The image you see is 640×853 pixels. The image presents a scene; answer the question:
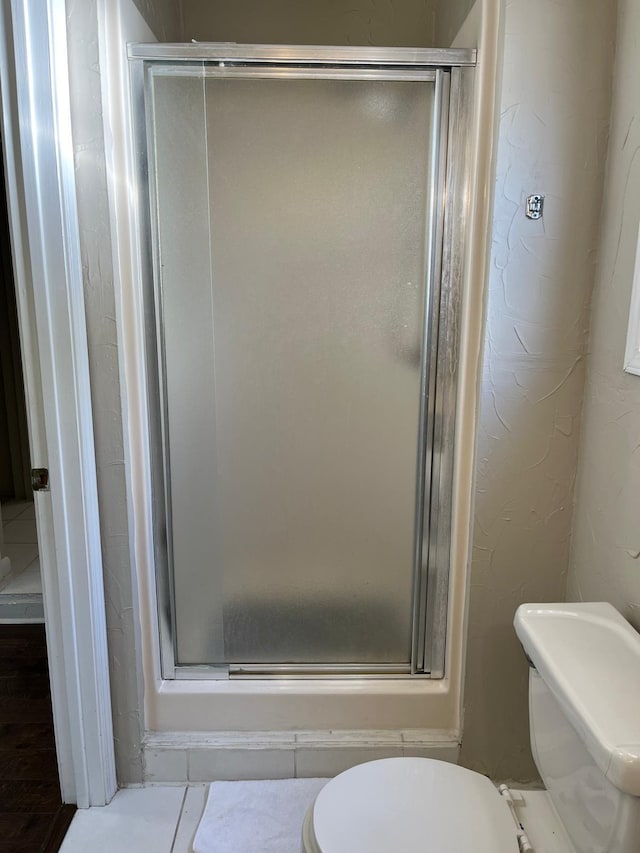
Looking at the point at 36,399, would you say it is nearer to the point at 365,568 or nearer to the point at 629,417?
the point at 365,568

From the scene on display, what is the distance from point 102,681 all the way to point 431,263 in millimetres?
1289

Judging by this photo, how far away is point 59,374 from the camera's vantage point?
129 cm

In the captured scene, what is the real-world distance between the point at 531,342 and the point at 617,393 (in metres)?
0.22

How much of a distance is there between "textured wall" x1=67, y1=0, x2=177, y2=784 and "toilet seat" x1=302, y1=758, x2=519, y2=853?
2.19ft

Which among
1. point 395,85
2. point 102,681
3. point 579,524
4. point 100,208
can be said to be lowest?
point 102,681

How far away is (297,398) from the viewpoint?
1.50 meters

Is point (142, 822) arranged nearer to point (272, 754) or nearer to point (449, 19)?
point (272, 754)

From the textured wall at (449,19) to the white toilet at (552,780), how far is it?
52.3 inches

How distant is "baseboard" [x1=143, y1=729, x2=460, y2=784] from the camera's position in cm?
155

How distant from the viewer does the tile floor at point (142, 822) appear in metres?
1.39

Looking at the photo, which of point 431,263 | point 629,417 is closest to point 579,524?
point 629,417

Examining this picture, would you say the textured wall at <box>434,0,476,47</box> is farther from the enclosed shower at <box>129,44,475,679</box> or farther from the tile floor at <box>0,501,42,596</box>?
the tile floor at <box>0,501,42,596</box>

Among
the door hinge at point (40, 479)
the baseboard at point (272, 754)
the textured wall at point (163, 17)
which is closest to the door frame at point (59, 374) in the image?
the door hinge at point (40, 479)

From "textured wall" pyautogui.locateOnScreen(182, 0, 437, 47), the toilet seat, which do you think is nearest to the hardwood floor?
the toilet seat
